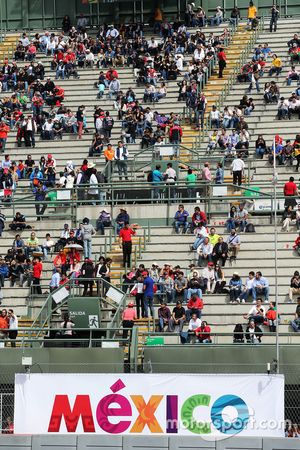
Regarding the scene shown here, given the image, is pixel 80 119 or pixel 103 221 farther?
pixel 80 119

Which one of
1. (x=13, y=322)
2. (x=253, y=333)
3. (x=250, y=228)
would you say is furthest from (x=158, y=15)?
(x=253, y=333)

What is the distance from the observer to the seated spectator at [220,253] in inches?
1729

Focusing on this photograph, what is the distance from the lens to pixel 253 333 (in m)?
36.5

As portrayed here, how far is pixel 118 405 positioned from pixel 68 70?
29.8m

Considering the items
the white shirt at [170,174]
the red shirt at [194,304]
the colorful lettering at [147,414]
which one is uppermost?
the white shirt at [170,174]

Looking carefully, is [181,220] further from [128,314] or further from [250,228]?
[128,314]

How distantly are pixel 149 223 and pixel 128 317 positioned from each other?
7.94 m

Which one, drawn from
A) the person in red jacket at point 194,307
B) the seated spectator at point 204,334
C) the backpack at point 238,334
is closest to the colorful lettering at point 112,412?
the seated spectator at point 204,334

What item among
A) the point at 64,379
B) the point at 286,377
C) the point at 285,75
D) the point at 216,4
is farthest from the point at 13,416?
the point at 216,4

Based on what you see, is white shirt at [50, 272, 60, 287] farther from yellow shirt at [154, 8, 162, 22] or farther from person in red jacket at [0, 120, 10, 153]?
yellow shirt at [154, 8, 162, 22]

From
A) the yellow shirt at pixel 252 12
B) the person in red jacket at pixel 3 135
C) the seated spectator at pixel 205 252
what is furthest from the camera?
the yellow shirt at pixel 252 12

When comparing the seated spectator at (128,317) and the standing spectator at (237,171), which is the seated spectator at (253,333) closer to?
the seated spectator at (128,317)

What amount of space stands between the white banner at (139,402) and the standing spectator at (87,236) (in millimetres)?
12347

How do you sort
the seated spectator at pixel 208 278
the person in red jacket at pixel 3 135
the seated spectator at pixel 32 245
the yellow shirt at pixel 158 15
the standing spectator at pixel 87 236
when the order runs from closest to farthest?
the seated spectator at pixel 208 278
the standing spectator at pixel 87 236
the seated spectator at pixel 32 245
the person in red jacket at pixel 3 135
the yellow shirt at pixel 158 15
